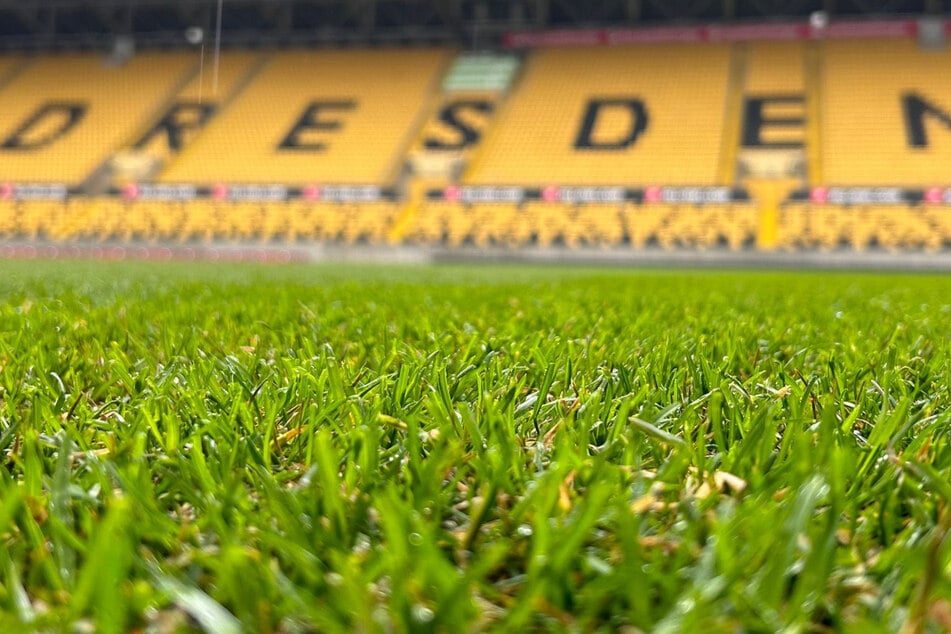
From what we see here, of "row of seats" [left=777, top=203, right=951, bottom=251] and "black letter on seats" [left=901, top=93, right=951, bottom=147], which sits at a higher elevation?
"black letter on seats" [left=901, top=93, right=951, bottom=147]

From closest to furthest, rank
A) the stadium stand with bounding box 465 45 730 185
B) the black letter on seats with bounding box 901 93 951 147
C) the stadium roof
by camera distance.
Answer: the black letter on seats with bounding box 901 93 951 147, the stadium stand with bounding box 465 45 730 185, the stadium roof

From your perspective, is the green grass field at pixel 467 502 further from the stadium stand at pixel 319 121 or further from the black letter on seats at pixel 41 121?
the black letter on seats at pixel 41 121

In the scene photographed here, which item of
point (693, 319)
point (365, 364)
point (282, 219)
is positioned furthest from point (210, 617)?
point (282, 219)

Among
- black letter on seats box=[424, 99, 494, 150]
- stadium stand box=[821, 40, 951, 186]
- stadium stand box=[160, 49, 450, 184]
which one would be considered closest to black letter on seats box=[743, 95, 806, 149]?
stadium stand box=[821, 40, 951, 186]

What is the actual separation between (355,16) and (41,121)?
874cm

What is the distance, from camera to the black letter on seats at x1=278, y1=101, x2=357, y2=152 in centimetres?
1833

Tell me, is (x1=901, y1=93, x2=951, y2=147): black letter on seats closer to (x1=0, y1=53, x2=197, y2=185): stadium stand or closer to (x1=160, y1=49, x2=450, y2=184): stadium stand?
(x1=160, y1=49, x2=450, y2=184): stadium stand

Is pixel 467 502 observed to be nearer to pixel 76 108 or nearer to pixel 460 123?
pixel 460 123

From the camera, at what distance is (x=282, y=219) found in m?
16.5

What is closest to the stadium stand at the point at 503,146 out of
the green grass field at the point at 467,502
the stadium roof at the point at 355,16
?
the stadium roof at the point at 355,16

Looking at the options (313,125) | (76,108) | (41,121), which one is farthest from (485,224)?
(41,121)

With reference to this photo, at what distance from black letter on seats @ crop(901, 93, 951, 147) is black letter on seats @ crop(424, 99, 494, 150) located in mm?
9397

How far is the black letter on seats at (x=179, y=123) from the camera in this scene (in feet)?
61.6

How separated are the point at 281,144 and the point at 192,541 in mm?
19025
